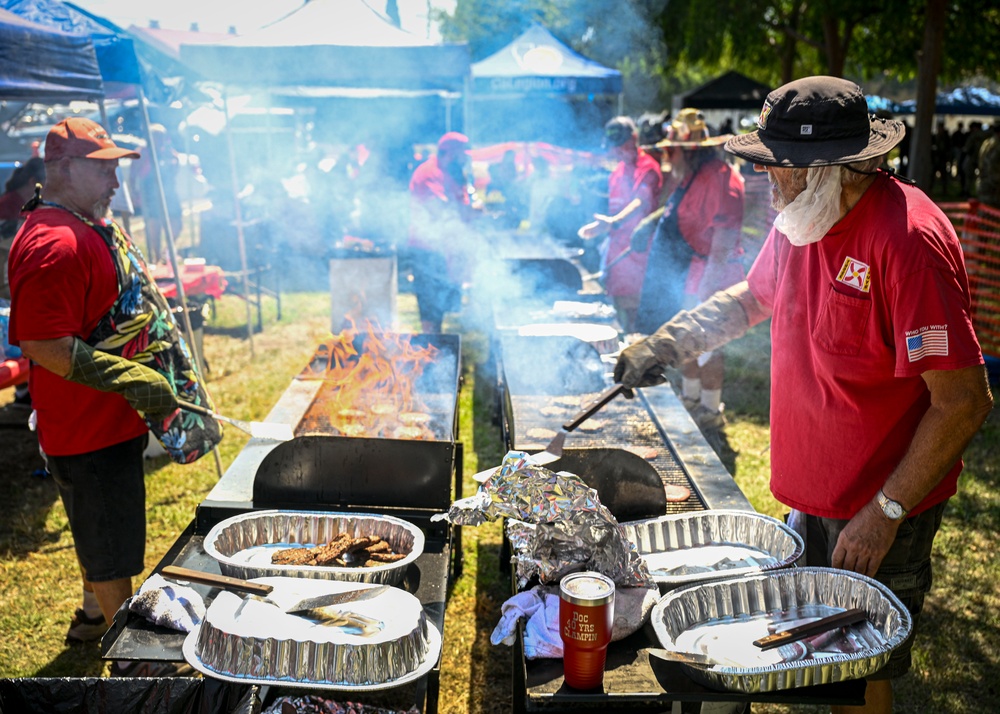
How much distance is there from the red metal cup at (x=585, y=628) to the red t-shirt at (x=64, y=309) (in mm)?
2407

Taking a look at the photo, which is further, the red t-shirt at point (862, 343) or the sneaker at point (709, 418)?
the sneaker at point (709, 418)

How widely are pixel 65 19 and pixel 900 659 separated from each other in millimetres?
6862

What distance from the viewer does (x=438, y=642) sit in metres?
2.54

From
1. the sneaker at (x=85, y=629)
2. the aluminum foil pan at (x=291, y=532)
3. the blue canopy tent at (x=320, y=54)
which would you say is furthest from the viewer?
the blue canopy tent at (x=320, y=54)

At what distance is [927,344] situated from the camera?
2.16m

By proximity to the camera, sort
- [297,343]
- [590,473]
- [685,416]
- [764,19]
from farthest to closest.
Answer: [764,19]
[297,343]
[685,416]
[590,473]

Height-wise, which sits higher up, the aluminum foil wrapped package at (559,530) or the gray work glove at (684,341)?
the gray work glove at (684,341)

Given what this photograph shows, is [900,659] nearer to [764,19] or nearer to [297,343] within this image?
[297,343]

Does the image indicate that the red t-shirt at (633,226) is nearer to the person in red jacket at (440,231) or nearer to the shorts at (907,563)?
the person in red jacket at (440,231)

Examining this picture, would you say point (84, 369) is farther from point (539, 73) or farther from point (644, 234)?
point (539, 73)

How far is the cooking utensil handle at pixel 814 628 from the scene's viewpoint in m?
2.22

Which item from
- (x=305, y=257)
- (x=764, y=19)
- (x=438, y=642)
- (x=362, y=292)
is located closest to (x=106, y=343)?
(x=438, y=642)

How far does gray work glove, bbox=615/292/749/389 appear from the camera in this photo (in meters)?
3.22

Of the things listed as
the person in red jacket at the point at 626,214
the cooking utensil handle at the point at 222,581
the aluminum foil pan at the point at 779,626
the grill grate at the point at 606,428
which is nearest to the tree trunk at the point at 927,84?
the person in red jacket at the point at 626,214
